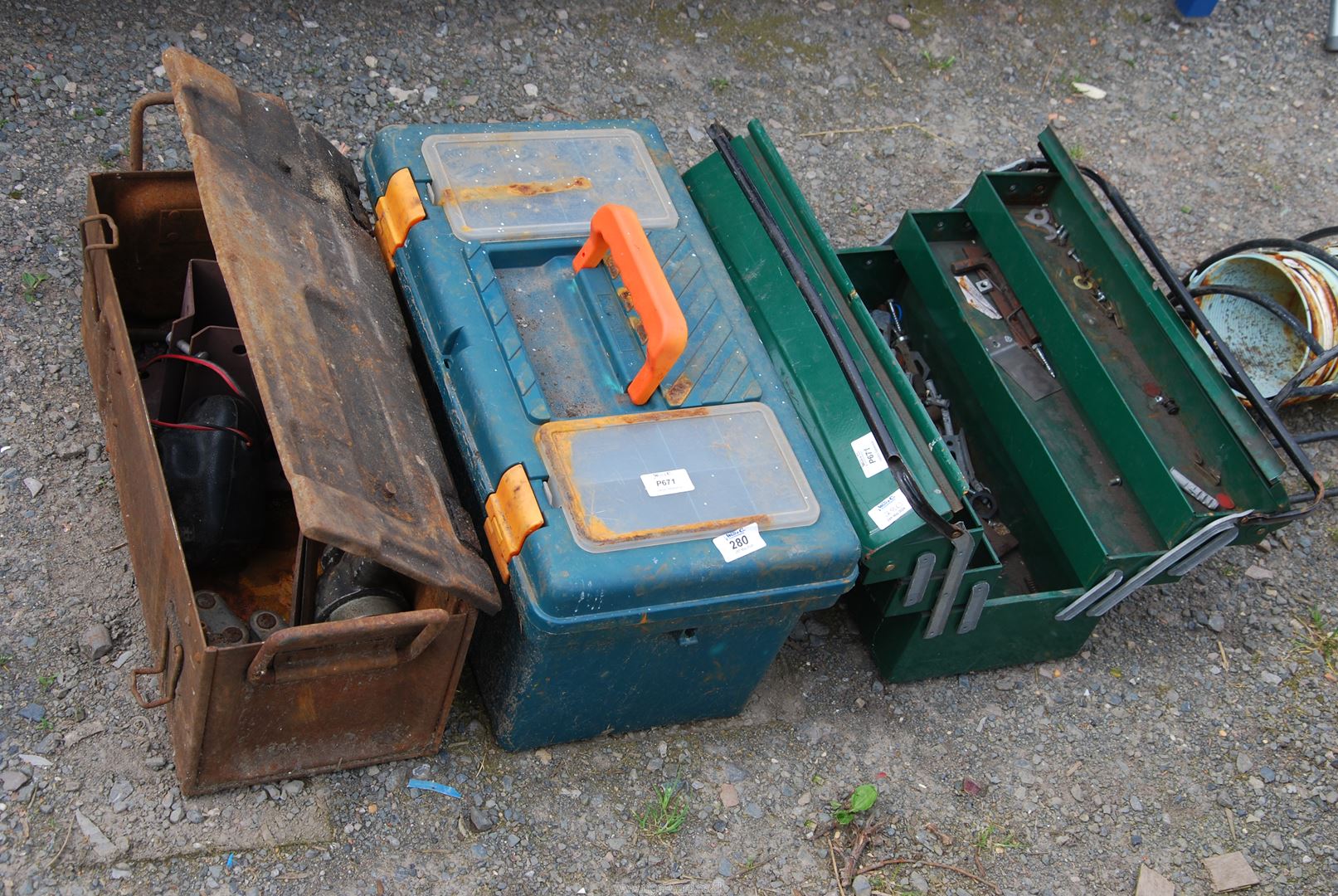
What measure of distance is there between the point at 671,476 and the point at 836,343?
59cm

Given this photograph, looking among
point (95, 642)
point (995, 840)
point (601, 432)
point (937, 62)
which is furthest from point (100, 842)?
point (937, 62)

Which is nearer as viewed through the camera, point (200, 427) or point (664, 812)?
point (200, 427)

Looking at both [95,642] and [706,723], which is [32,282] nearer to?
[95,642]

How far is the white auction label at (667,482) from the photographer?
8.27 feet

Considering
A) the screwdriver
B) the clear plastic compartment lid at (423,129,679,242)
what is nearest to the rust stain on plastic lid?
the clear plastic compartment lid at (423,129,679,242)

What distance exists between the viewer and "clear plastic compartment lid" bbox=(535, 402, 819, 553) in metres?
2.45

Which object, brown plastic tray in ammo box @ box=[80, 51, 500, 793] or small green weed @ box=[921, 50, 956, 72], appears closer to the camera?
brown plastic tray in ammo box @ box=[80, 51, 500, 793]

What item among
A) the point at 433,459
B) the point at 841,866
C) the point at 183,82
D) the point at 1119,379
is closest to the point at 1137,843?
the point at 841,866

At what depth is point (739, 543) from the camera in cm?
249

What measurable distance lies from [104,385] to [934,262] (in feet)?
7.49

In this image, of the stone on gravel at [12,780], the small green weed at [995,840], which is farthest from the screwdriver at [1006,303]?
the stone on gravel at [12,780]

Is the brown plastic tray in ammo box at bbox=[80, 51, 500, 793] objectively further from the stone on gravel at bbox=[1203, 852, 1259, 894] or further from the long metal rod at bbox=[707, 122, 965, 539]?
the stone on gravel at bbox=[1203, 852, 1259, 894]

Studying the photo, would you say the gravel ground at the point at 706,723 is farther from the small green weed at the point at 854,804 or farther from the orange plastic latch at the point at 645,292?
the orange plastic latch at the point at 645,292

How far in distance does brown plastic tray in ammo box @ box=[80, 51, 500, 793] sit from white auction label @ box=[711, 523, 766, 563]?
0.48 metres
